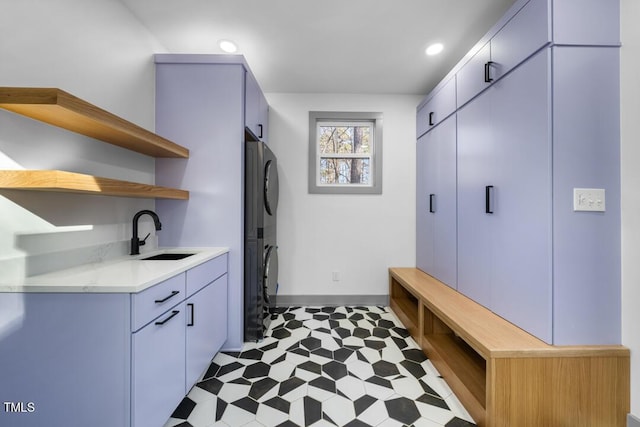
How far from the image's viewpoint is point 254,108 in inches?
92.8

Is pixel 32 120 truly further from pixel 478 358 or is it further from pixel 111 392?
pixel 478 358

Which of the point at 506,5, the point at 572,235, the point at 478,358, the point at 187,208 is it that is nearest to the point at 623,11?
the point at 506,5

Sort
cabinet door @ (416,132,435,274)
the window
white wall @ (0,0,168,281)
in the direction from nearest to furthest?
white wall @ (0,0,168,281), cabinet door @ (416,132,435,274), the window

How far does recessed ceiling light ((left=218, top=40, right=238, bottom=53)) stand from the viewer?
7.04 ft

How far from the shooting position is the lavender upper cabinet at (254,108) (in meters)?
2.14

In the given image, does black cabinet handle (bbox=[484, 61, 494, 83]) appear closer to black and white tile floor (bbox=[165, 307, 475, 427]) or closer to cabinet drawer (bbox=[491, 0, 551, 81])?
cabinet drawer (bbox=[491, 0, 551, 81])

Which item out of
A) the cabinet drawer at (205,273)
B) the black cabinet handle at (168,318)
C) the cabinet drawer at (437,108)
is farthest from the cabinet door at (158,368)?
the cabinet drawer at (437,108)

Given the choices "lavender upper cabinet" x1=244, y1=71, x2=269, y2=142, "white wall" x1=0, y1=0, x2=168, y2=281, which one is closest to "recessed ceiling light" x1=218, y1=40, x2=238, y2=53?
"lavender upper cabinet" x1=244, y1=71, x2=269, y2=142

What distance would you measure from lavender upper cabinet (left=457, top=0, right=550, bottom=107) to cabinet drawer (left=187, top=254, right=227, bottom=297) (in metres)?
2.28

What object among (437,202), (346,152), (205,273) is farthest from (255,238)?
(437,202)

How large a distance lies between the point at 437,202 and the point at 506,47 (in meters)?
1.32

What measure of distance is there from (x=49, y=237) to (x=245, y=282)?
4.03ft

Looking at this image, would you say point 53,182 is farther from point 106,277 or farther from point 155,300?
point 155,300

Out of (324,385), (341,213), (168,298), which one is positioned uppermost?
(341,213)
